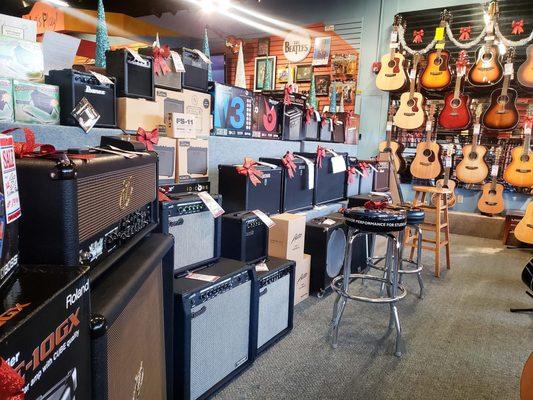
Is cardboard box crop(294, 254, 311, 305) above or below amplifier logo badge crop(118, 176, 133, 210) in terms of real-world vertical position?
below

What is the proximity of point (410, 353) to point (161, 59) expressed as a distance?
192 cm

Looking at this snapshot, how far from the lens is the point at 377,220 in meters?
1.86

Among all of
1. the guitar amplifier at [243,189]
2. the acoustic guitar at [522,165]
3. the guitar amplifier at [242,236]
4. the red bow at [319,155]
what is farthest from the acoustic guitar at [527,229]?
the guitar amplifier at [242,236]

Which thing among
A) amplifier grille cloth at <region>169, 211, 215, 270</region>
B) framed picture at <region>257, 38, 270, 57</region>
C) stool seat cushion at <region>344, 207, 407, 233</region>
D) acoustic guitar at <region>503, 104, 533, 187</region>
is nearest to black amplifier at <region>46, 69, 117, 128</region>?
amplifier grille cloth at <region>169, 211, 215, 270</region>

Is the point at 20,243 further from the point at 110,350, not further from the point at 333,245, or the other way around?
the point at 333,245

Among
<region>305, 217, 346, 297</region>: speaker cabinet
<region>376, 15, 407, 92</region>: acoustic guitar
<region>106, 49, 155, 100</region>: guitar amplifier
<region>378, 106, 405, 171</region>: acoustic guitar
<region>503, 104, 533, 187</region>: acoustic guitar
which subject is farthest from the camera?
<region>378, 106, 405, 171</region>: acoustic guitar

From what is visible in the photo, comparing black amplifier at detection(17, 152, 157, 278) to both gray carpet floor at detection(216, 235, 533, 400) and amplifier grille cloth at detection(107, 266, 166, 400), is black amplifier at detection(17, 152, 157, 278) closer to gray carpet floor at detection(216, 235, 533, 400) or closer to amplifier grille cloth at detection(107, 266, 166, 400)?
amplifier grille cloth at detection(107, 266, 166, 400)

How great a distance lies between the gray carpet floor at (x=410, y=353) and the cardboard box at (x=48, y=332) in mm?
1187

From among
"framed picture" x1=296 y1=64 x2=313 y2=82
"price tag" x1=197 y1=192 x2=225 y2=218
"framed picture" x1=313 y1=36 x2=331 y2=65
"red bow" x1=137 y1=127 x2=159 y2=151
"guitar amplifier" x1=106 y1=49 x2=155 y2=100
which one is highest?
"framed picture" x1=313 y1=36 x2=331 y2=65

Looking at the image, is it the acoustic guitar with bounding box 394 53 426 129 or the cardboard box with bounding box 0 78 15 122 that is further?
the acoustic guitar with bounding box 394 53 426 129

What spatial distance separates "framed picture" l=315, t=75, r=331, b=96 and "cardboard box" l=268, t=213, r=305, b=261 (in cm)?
391

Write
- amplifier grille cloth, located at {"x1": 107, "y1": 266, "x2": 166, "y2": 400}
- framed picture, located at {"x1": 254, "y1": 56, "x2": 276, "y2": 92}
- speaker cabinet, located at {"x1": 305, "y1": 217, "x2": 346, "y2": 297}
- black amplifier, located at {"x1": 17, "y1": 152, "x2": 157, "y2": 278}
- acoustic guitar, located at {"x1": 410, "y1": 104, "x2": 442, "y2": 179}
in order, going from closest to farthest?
black amplifier, located at {"x1": 17, "y1": 152, "x2": 157, "y2": 278} → amplifier grille cloth, located at {"x1": 107, "y1": 266, "x2": 166, "y2": 400} → speaker cabinet, located at {"x1": 305, "y1": 217, "x2": 346, "y2": 297} → acoustic guitar, located at {"x1": 410, "y1": 104, "x2": 442, "y2": 179} → framed picture, located at {"x1": 254, "y1": 56, "x2": 276, "y2": 92}

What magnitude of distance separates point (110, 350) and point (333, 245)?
218 cm

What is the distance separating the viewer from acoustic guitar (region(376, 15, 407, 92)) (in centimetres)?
499
